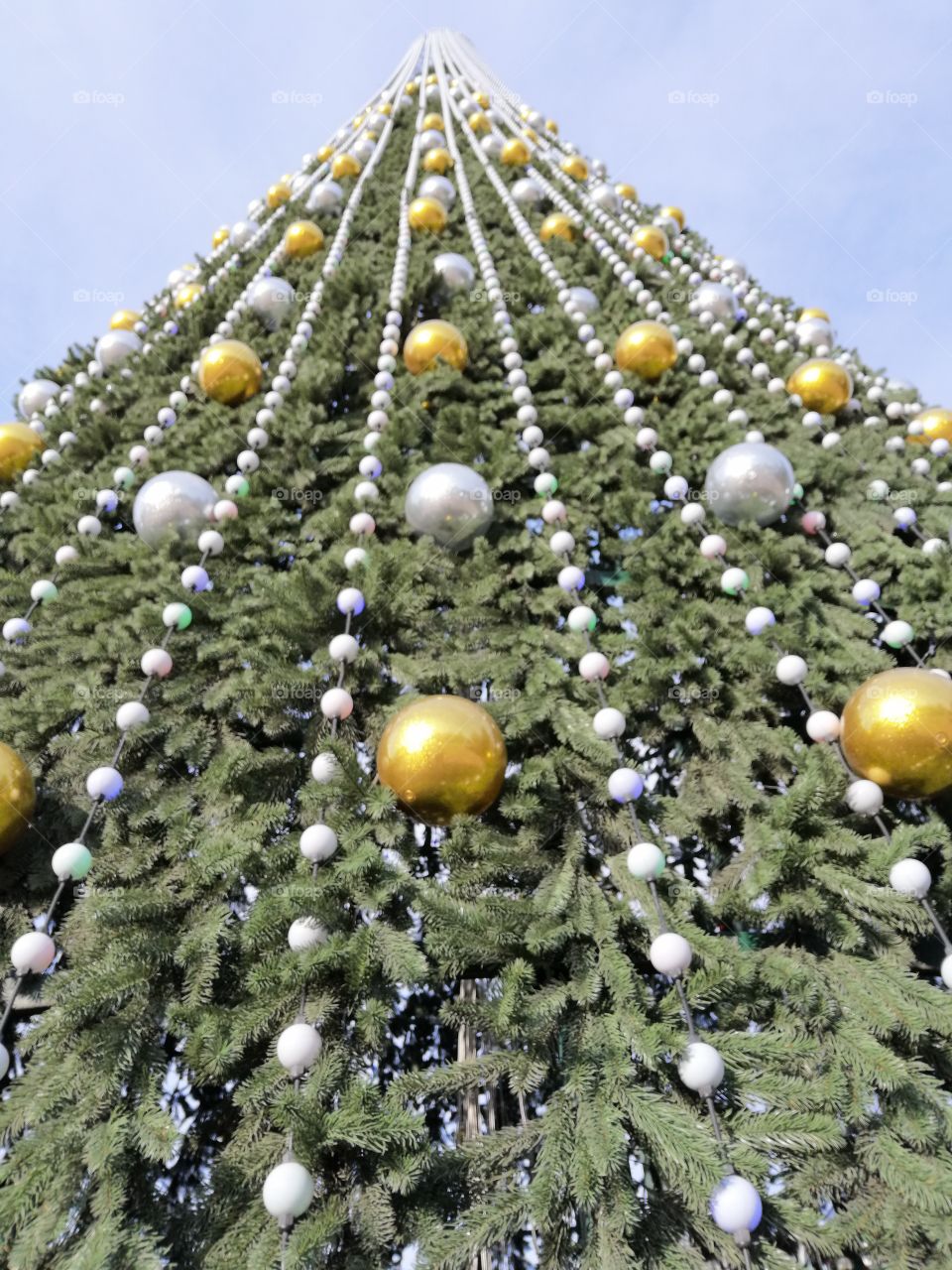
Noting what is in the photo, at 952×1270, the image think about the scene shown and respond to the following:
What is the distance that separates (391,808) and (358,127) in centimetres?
891

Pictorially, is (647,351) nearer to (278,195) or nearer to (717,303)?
(717,303)

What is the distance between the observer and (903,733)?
189cm

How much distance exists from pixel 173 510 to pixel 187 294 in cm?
313

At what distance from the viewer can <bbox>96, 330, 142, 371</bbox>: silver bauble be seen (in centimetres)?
429

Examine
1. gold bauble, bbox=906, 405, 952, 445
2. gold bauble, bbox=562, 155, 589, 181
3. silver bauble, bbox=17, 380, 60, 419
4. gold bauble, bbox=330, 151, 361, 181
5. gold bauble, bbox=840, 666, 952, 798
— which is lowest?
gold bauble, bbox=906, 405, 952, 445

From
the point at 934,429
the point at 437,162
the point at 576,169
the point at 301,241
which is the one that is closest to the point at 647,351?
the point at 934,429

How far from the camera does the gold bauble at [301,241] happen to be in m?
5.12

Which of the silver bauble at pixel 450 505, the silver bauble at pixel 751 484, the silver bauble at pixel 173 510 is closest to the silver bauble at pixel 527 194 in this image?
the silver bauble at pixel 751 484

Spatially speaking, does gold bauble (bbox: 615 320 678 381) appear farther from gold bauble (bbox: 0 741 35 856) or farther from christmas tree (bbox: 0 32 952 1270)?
gold bauble (bbox: 0 741 35 856)

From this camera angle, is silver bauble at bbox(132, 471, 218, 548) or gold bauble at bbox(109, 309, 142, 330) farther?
gold bauble at bbox(109, 309, 142, 330)

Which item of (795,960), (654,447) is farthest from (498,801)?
(654,447)

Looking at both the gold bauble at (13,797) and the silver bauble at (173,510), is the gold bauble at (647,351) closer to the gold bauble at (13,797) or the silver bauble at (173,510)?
the silver bauble at (173,510)

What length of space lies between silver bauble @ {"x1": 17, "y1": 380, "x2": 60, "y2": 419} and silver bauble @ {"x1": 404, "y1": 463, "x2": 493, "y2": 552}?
313cm

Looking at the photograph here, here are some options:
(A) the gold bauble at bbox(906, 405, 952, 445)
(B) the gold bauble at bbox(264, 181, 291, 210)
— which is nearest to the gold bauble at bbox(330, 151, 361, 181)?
(B) the gold bauble at bbox(264, 181, 291, 210)
